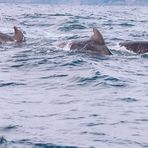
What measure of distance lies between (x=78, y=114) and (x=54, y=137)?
169 centimetres

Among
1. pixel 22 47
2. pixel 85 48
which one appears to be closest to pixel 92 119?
pixel 85 48

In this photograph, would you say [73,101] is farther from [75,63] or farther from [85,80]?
[75,63]

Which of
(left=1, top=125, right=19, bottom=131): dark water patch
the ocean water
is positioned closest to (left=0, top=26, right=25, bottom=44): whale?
the ocean water

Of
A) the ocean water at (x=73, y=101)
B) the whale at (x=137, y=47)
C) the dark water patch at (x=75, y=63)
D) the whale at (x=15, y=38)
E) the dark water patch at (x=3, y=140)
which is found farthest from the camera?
the whale at (x=15, y=38)

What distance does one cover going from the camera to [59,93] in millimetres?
14305

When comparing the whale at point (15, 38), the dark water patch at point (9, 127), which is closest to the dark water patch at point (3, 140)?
the dark water patch at point (9, 127)

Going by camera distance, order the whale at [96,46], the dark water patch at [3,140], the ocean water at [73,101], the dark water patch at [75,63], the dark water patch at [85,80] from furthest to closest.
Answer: the whale at [96,46] → the dark water patch at [75,63] → the dark water patch at [85,80] → the ocean water at [73,101] → the dark water patch at [3,140]

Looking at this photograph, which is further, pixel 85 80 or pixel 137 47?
pixel 137 47

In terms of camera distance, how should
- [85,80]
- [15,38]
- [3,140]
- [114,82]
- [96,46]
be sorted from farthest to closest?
[15,38] → [96,46] → [85,80] → [114,82] → [3,140]

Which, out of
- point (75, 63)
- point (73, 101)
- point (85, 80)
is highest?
point (73, 101)

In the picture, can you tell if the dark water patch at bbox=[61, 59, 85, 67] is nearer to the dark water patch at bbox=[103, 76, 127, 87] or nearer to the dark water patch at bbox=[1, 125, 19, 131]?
the dark water patch at bbox=[103, 76, 127, 87]

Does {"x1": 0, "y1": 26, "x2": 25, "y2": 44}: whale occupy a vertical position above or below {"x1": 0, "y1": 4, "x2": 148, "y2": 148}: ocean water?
below

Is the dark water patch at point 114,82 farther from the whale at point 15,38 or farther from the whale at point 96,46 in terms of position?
the whale at point 15,38

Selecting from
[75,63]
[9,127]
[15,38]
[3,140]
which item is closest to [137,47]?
[75,63]
